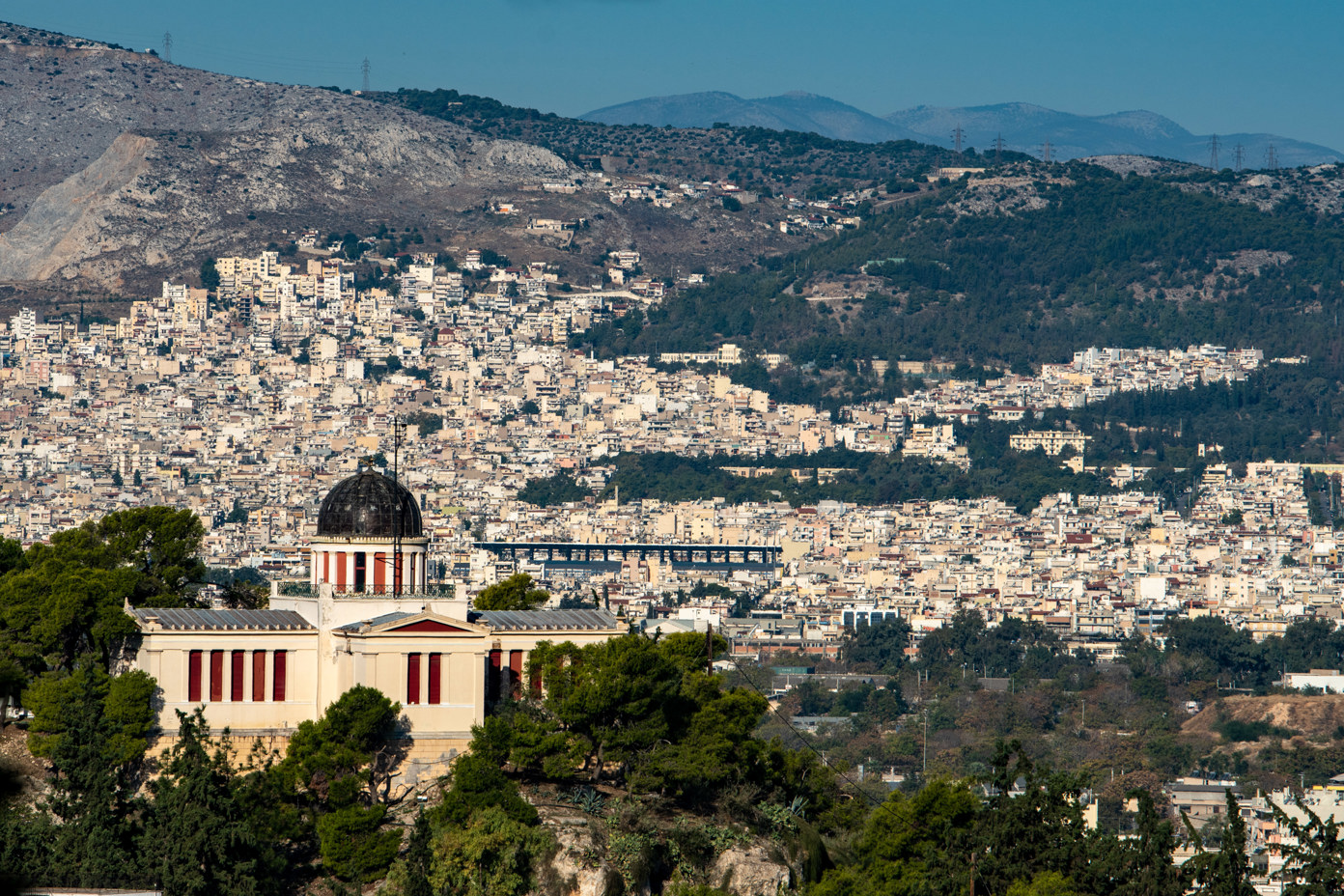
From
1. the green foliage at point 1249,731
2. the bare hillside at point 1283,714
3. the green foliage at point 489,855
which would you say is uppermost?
the green foliage at point 489,855

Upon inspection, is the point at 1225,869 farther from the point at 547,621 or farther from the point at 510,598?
the point at 510,598

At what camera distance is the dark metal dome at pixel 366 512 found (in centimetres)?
4441

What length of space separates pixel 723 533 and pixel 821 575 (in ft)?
53.9

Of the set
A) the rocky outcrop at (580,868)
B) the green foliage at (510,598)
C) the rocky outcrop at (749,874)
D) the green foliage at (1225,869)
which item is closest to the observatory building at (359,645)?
the rocky outcrop at (580,868)

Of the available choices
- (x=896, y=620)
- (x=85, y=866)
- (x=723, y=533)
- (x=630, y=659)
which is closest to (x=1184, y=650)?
(x=896, y=620)

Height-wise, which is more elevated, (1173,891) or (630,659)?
(630,659)

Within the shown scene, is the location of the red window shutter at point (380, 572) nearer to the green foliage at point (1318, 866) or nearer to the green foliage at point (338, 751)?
the green foliage at point (338, 751)

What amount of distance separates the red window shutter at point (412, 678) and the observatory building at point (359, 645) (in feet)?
0.06

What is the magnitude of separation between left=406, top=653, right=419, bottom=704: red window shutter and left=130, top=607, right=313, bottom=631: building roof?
7.53 ft

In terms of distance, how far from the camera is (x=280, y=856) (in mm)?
39031

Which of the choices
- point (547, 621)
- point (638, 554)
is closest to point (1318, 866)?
point (547, 621)

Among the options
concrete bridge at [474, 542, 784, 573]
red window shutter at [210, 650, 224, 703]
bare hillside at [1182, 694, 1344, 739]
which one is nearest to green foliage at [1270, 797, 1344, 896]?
red window shutter at [210, 650, 224, 703]

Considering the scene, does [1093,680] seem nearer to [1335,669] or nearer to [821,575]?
[1335,669]

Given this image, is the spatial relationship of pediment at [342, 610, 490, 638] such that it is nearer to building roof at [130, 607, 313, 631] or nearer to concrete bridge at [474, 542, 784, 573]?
building roof at [130, 607, 313, 631]
